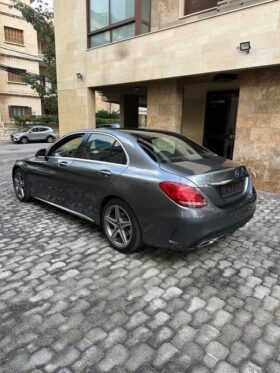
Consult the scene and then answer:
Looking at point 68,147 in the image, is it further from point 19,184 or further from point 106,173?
point 19,184

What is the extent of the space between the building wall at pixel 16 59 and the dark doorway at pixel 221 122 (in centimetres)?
2435

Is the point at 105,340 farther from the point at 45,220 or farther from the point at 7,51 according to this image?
the point at 7,51

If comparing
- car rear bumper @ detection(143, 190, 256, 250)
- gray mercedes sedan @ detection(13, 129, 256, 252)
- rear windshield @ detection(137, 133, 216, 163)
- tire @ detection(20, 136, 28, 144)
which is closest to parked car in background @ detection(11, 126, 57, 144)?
tire @ detection(20, 136, 28, 144)

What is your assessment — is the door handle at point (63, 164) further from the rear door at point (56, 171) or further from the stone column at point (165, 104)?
the stone column at point (165, 104)

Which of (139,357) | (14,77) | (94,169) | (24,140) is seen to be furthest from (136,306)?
(14,77)

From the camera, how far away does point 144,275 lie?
10.1 ft

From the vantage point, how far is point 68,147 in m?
4.54

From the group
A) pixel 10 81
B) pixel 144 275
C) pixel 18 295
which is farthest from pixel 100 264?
pixel 10 81

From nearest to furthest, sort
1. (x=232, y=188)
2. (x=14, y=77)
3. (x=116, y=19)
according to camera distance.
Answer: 1. (x=232, y=188)
2. (x=116, y=19)
3. (x=14, y=77)

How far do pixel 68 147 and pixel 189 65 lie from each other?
12.4ft

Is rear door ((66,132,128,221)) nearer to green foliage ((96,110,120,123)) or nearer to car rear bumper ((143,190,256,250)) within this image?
car rear bumper ((143,190,256,250))

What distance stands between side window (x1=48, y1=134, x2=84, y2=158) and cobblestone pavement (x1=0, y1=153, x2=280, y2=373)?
1.22 m

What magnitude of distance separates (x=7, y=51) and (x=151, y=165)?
103 ft

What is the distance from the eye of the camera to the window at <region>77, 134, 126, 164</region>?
3.61 meters
